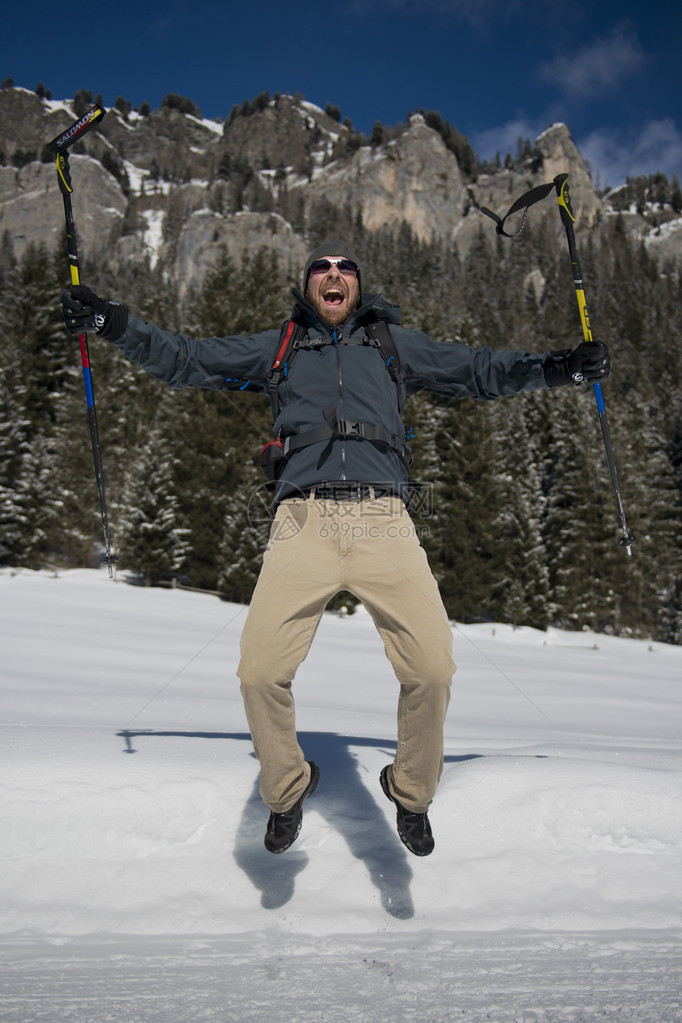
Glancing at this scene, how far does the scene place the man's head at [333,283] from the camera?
313 centimetres

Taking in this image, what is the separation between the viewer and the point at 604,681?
35.4 ft

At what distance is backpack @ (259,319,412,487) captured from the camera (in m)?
2.74

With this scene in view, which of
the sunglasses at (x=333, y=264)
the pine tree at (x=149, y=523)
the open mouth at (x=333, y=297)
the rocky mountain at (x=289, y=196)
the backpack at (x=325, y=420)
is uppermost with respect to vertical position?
the rocky mountain at (x=289, y=196)

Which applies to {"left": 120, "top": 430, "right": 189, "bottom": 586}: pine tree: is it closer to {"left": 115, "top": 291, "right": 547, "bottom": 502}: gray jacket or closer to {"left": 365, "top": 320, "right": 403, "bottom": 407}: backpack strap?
{"left": 115, "top": 291, "right": 547, "bottom": 502}: gray jacket

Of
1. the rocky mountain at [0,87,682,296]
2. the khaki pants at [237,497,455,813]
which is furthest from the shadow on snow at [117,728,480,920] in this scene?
the rocky mountain at [0,87,682,296]

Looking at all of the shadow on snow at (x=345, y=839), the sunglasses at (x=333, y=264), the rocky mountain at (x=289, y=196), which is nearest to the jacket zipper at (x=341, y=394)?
the sunglasses at (x=333, y=264)

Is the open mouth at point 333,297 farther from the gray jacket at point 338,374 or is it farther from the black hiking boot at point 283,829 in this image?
the black hiking boot at point 283,829

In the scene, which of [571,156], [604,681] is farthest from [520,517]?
[571,156]

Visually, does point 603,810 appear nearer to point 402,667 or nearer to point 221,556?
point 402,667

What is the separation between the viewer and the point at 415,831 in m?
2.64

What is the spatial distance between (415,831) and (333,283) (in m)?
2.55

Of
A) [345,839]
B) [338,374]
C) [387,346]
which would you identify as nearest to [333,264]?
[387,346]

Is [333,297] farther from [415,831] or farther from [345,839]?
[345,839]

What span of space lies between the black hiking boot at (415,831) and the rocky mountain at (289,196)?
94886 mm
